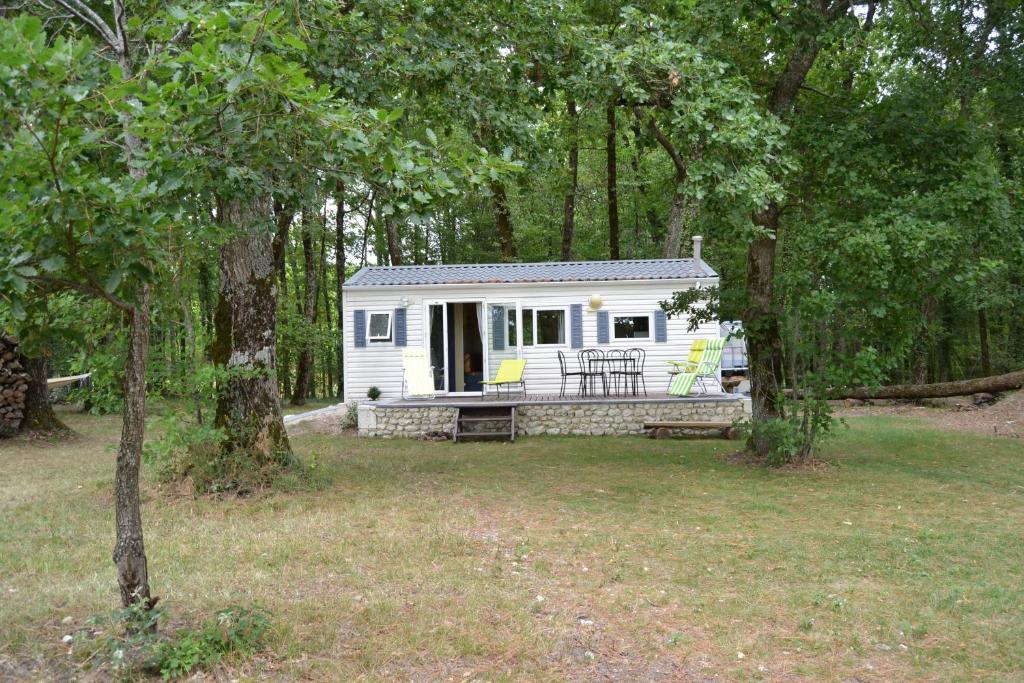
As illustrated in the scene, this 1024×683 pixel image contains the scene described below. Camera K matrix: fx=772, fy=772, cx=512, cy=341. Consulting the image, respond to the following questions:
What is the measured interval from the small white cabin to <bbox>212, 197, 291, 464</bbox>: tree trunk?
6.84 metres

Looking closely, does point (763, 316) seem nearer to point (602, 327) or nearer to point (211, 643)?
point (602, 327)

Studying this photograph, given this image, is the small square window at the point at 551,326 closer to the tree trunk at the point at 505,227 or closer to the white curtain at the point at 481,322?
the white curtain at the point at 481,322

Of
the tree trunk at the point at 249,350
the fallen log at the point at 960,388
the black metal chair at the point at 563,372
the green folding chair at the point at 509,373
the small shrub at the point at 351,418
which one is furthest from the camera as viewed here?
the black metal chair at the point at 563,372

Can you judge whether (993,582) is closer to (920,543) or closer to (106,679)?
(920,543)

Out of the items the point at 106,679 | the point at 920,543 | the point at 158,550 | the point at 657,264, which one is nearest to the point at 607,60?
the point at 920,543

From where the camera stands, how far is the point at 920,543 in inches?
206

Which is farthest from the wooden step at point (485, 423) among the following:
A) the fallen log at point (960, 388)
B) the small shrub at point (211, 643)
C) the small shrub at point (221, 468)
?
the small shrub at point (211, 643)

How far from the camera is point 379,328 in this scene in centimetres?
1458

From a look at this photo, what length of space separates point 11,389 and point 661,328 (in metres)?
10.7

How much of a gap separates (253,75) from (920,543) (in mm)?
5031

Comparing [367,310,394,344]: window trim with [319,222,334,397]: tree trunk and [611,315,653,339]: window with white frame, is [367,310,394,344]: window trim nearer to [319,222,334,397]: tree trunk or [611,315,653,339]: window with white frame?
[611,315,653,339]: window with white frame

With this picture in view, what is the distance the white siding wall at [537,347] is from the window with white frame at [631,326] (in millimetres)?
94

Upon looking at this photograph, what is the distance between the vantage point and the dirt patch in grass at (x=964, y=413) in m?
12.7

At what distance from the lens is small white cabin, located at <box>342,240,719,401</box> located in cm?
1430
